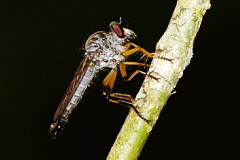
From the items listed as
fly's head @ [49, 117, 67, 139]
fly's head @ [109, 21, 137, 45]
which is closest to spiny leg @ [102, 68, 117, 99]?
fly's head @ [109, 21, 137, 45]

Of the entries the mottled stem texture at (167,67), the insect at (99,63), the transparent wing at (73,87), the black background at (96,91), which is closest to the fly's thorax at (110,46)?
the insect at (99,63)

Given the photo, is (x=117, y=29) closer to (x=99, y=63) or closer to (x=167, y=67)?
(x=99, y=63)

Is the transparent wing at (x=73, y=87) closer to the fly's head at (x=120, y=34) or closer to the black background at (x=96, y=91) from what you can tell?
the fly's head at (x=120, y=34)

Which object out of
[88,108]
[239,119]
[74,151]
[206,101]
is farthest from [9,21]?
[239,119]

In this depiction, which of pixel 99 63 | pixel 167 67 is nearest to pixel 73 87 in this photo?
pixel 99 63

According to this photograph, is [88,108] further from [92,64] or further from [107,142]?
[92,64]
